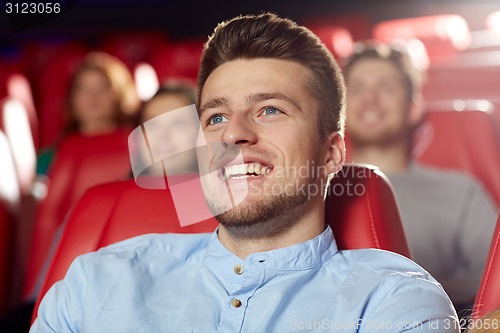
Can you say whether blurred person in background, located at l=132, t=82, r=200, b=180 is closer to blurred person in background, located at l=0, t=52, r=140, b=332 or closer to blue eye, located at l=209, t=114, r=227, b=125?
blue eye, located at l=209, t=114, r=227, b=125

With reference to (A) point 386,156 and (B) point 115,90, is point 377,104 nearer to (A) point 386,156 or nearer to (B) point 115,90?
(A) point 386,156

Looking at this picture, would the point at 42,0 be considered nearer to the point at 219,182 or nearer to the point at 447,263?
the point at 219,182

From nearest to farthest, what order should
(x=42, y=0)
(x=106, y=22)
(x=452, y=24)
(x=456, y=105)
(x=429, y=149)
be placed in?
(x=42, y=0)
(x=429, y=149)
(x=456, y=105)
(x=452, y=24)
(x=106, y=22)

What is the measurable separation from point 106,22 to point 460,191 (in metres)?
2.22

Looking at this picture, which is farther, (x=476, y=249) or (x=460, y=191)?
(x=460, y=191)

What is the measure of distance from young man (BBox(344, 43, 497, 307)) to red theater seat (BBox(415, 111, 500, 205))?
0.04 metres

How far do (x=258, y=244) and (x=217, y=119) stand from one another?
15cm

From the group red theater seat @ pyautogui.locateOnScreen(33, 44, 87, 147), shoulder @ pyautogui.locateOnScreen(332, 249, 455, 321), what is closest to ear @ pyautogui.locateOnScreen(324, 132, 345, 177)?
shoulder @ pyautogui.locateOnScreen(332, 249, 455, 321)

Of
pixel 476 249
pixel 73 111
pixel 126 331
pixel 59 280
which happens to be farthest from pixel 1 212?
pixel 73 111

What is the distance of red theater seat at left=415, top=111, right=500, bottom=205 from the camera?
1.43 meters

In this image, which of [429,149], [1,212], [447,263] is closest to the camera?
[447,263]

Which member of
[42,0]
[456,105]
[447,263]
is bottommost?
[447,263]

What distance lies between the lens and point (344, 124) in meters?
0.93

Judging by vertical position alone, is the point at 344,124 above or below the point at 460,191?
above
